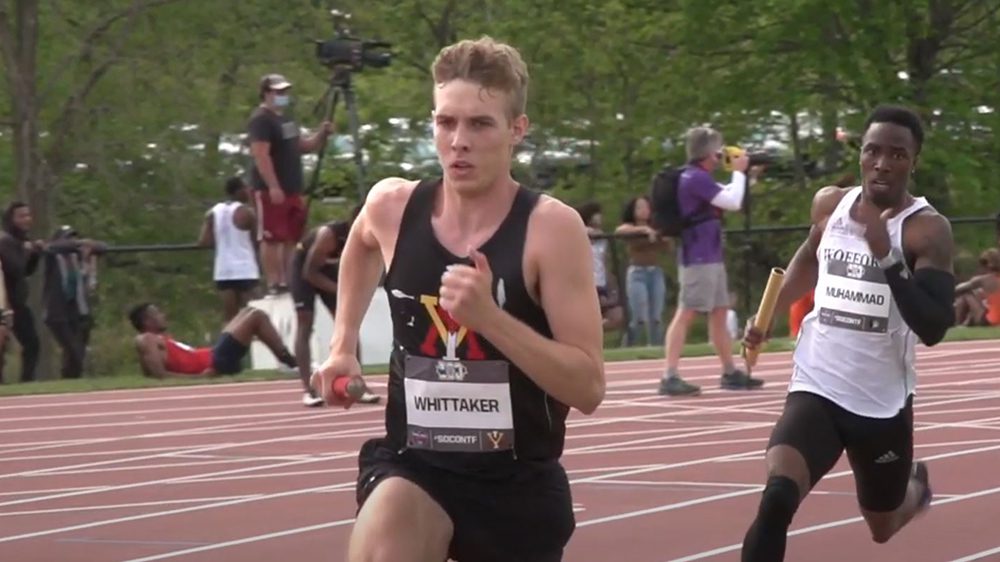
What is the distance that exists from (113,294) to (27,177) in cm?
238

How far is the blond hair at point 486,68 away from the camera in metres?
5.01

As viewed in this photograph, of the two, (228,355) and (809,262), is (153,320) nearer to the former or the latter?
(228,355)

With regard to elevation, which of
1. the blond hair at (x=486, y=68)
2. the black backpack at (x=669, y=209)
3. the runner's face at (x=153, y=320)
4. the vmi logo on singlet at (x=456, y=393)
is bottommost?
the runner's face at (x=153, y=320)

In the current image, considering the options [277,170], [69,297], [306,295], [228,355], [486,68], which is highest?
[486,68]

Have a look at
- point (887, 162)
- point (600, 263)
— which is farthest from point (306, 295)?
point (887, 162)

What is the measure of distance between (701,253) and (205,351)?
17.2ft

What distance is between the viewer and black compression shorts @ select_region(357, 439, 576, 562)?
5.11 metres

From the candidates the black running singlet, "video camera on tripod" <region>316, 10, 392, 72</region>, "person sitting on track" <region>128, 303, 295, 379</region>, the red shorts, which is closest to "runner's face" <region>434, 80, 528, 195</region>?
the black running singlet

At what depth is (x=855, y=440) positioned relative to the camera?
→ 24.5 ft

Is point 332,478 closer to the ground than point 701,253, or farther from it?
closer to the ground

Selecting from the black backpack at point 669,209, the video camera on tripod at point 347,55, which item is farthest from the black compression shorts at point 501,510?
the video camera on tripod at point 347,55

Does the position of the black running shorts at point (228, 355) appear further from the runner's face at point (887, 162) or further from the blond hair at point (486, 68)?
the blond hair at point (486, 68)

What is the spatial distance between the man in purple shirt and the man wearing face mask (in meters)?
2.81

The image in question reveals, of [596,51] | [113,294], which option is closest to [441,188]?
[113,294]
